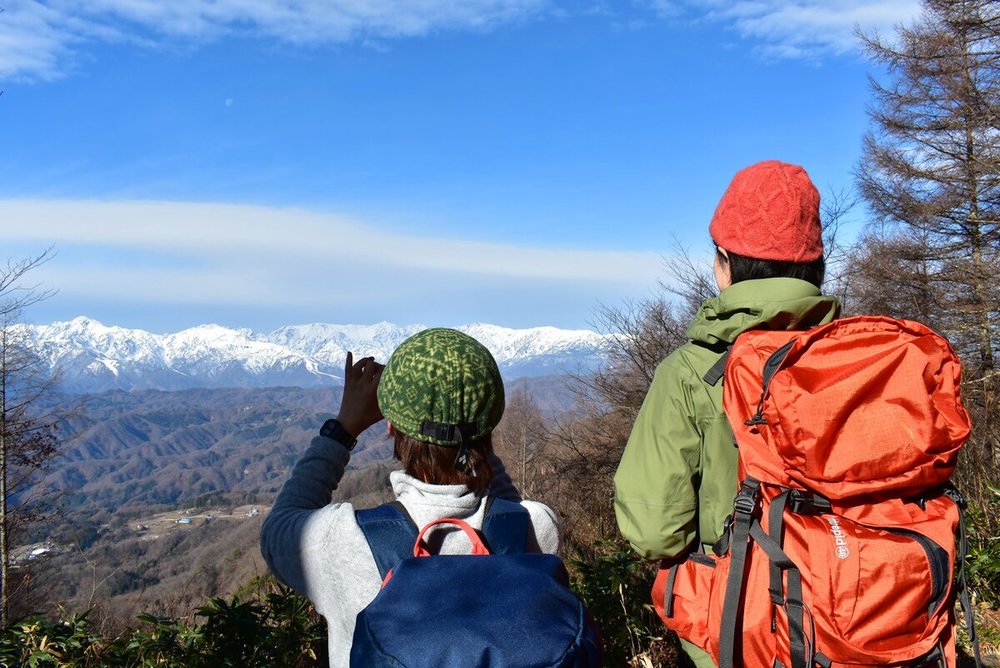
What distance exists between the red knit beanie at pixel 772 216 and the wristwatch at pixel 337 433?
3.70 ft

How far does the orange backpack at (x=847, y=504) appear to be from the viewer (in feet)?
5.01

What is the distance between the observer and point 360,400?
1764 mm

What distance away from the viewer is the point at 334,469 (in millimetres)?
1697

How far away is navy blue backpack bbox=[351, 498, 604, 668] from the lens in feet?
3.85

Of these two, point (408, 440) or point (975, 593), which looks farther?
point (975, 593)

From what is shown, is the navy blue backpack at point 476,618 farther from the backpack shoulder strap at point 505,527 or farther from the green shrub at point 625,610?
the green shrub at point 625,610

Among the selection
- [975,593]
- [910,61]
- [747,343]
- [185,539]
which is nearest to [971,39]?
[910,61]

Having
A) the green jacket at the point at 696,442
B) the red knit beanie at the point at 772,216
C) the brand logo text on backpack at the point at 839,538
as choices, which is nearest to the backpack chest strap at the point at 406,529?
the green jacket at the point at 696,442

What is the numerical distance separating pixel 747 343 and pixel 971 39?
1887 centimetres

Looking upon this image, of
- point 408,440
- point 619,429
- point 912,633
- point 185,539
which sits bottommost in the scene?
point 185,539

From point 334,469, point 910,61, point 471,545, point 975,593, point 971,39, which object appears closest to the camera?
Result: point 471,545

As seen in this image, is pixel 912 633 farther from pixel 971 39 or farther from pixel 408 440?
pixel 971 39

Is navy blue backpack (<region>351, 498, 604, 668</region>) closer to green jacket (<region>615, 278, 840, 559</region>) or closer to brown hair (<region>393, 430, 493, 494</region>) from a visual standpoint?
brown hair (<region>393, 430, 493, 494</region>)

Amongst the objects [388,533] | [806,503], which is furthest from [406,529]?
[806,503]
